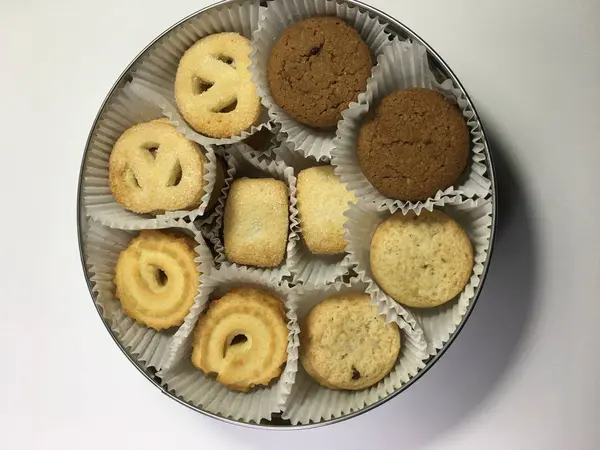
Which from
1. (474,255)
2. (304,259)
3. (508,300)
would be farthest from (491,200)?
(304,259)

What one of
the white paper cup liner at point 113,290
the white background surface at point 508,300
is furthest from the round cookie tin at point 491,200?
the white background surface at point 508,300

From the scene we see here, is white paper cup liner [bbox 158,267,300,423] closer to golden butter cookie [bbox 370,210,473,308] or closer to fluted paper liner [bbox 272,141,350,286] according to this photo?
fluted paper liner [bbox 272,141,350,286]

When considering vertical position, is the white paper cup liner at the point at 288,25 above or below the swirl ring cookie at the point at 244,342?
above

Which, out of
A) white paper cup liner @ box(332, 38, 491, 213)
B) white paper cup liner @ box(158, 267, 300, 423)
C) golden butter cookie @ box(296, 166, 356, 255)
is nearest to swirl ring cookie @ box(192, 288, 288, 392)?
white paper cup liner @ box(158, 267, 300, 423)

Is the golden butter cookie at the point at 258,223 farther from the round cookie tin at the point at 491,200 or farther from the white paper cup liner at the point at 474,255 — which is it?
the round cookie tin at the point at 491,200

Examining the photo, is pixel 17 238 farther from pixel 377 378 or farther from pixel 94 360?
pixel 377 378

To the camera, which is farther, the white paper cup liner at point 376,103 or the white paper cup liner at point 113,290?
the white paper cup liner at point 113,290
